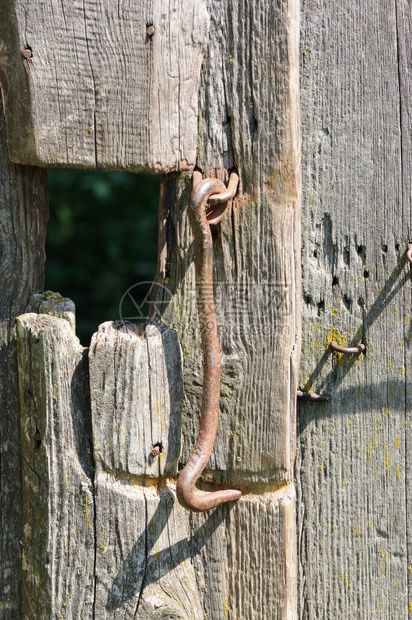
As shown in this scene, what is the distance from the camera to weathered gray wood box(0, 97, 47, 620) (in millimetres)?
1275

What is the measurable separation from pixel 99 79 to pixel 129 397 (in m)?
0.58

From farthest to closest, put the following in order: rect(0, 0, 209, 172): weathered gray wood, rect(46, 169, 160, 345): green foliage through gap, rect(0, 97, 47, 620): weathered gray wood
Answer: rect(46, 169, 160, 345): green foliage through gap < rect(0, 97, 47, 620): weathered gray wood < rect(0, 0, 209, 172): weathered gray wood

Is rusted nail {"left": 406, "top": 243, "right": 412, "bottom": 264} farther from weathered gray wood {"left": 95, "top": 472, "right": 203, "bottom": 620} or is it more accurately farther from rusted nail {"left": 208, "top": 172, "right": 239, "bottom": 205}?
weathered gray wood {"left": 95, "top": 472, "right": 203, "bottom": 620}

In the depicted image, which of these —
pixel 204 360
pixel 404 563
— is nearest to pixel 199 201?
pixel 204 360

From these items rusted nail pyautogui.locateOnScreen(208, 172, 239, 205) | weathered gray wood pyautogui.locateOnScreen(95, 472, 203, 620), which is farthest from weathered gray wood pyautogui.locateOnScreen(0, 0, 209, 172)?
weathered gray wood pyautogui.locateOnScreen(95, 472, 203, 620)

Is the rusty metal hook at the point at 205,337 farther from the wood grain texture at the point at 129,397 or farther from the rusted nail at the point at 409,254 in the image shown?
the rusted nail at the point at 409,254

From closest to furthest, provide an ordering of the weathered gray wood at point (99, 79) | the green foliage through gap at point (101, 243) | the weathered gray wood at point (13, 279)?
1. the weathered gray wood at point (99, 79)
2. the weathered gray wood at point (13, 279)
3. the green foliage through gap at point (101, 243)

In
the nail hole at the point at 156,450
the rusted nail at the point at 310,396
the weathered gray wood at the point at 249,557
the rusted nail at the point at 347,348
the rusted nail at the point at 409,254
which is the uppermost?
the rusted nail at the point at 409,254

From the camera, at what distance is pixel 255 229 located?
125 cm

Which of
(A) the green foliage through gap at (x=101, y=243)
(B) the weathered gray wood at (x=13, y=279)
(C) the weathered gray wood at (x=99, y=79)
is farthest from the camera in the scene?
(A) the green foliage through gap at (x=101, y=243)

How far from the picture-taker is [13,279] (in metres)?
1.29

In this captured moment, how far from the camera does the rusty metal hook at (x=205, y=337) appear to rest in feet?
3.82

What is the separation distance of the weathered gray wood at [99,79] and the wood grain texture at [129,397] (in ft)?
1.07

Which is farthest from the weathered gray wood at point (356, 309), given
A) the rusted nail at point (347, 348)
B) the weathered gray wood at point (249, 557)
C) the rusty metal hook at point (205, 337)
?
the rusty metal hook at point (205, 337)
